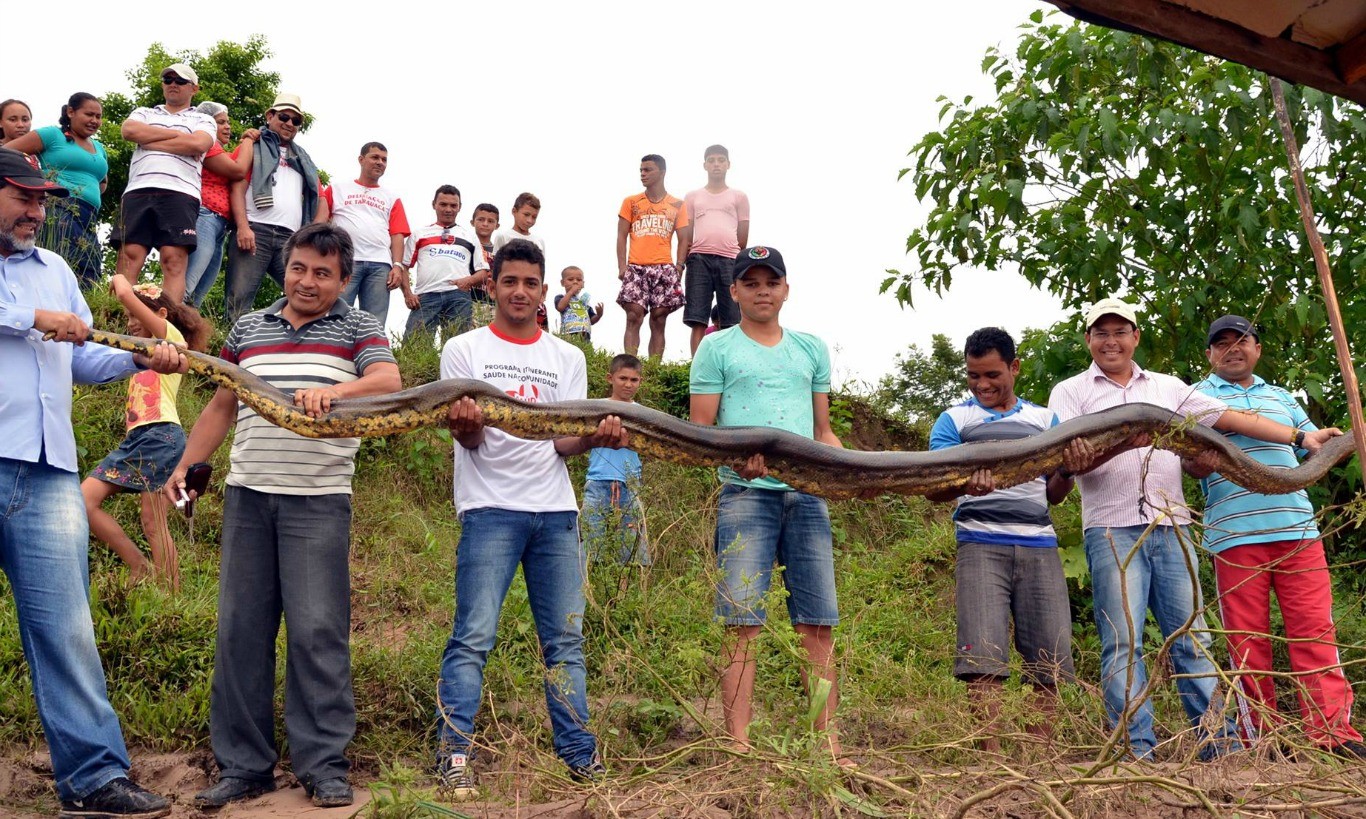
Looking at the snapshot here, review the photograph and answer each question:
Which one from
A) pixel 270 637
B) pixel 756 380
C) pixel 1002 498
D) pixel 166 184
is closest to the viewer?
pixel 270 637

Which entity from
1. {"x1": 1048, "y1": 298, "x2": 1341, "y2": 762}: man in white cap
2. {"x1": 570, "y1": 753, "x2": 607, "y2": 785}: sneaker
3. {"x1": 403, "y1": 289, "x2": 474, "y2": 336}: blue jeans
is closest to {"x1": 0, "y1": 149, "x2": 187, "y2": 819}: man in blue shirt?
{"x1": 570, "y1": 753, "x2": 607, "y2": 785}: sneaker

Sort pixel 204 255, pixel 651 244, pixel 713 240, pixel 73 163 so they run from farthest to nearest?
pixel 651 244 → pixel 713 240 → pixel 204 255 → pixel 73 163

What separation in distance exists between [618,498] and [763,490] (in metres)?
2.85

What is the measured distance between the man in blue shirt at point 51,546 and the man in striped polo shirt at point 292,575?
18.5 inches

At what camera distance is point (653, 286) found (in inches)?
464

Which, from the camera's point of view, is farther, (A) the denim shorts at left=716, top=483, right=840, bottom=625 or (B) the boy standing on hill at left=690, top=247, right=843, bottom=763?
(A) the denim shorts at left=716, top=483, right=840, bottom=625

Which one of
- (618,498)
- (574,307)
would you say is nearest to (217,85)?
(574,307)

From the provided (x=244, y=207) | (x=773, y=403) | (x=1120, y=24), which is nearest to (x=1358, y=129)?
(x=773, y=403)

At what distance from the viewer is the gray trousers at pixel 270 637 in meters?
4.93

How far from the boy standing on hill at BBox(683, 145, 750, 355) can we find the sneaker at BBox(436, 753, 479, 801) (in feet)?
23.8

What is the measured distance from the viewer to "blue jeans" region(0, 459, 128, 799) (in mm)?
4477

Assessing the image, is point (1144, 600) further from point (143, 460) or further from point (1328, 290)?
point (143, 460)

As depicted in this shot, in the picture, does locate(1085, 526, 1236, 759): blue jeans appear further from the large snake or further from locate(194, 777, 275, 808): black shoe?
locate(194, 777, 275, 808): black shoe

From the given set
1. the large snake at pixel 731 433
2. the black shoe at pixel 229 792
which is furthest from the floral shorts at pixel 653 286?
the black shoe at pixel 229 792
